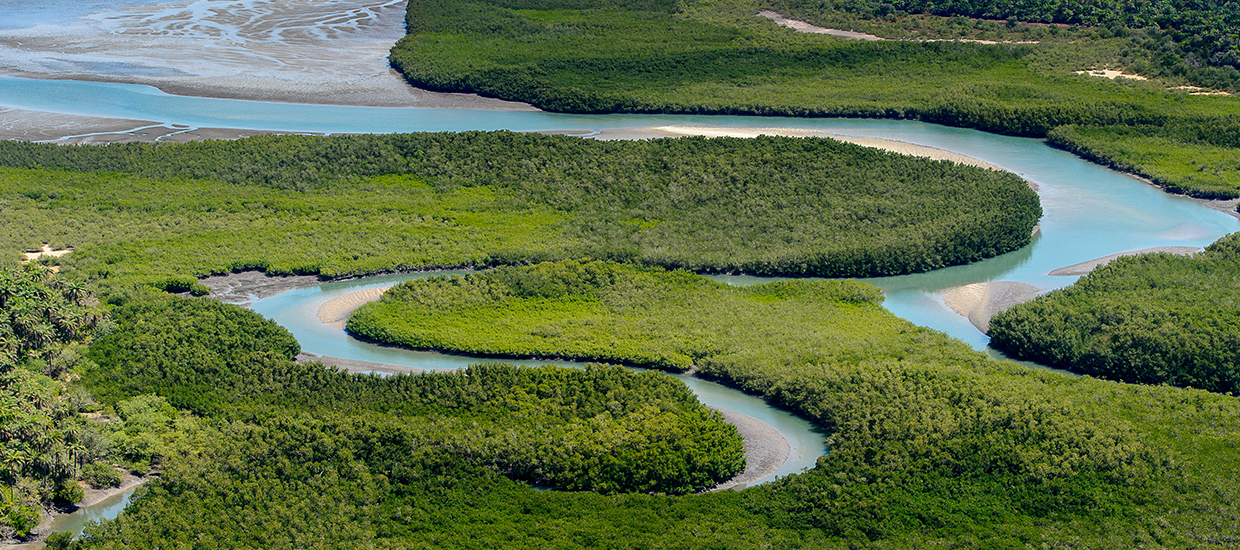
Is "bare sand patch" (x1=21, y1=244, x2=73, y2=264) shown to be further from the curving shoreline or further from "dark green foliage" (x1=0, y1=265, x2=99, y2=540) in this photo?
the curving shoreline

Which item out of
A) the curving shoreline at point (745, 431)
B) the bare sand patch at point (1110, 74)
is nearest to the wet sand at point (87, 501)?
the curving shoreline at point (745, 431)

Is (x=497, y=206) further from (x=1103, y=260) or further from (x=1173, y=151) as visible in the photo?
(x=1173, y=151)

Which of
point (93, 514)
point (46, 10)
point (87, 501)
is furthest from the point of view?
point (46, 10)

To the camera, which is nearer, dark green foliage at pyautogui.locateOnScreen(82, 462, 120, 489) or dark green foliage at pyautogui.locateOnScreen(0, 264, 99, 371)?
dark green foliage at pyautogui.locateOnScreen(82, 462, 120, 489)

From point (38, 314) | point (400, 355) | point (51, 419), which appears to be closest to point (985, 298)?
point (400, 355)

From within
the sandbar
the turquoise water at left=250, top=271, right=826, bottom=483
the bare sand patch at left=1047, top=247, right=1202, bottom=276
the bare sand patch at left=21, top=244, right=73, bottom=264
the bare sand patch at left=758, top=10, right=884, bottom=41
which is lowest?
the turquoise water at left=250, top=271, right=826, bottom=483

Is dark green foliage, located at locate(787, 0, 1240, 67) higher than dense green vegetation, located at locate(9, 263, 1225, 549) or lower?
higher

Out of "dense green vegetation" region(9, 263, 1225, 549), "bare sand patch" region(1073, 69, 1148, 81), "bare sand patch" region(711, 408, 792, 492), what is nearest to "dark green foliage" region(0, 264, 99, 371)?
"dense green vegetation" region(9, 263, 1225, 549)
